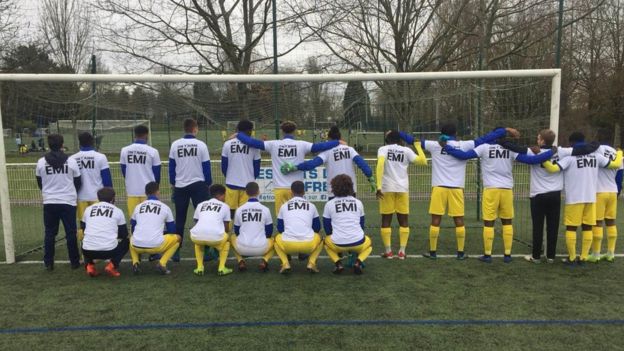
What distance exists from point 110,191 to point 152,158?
87 cm

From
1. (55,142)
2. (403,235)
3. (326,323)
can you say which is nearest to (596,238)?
(403,235)

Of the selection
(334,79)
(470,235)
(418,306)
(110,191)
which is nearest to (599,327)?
(418,306)

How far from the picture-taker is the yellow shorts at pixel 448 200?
655 centimetres

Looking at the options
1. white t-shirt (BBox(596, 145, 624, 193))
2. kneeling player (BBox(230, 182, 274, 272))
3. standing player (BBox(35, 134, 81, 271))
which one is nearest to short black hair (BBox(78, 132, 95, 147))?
standing player (BBox(35, 134, 81, 271))

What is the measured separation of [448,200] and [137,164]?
4.92m

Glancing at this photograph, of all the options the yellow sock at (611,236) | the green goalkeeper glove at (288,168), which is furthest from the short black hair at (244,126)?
the yellow sock at (611,236)

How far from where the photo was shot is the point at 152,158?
21.8 ft

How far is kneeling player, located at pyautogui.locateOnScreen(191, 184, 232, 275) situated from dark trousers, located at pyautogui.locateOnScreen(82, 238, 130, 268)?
3.51 ft

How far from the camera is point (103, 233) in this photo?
5.77 meters

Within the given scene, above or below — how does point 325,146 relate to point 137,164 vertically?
above

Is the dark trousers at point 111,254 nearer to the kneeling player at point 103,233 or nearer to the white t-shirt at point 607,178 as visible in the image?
the kneeling player at point 103,233

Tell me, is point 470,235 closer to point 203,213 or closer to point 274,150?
point 274,150

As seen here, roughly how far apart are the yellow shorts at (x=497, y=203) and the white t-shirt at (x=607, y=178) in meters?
1.51

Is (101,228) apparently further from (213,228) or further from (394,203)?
(394,203)
